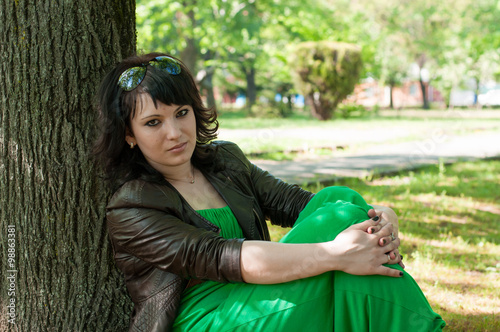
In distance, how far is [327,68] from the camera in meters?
17.7

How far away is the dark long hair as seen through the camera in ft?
6.42

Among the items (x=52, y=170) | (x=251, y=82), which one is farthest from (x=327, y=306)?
(x=251, y=82)

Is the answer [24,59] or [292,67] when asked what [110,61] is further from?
[292,67]

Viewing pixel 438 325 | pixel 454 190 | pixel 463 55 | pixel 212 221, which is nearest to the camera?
pixel 438 325

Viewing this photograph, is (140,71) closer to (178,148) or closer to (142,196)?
(178,148)

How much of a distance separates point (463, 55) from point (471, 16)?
288 centimetres

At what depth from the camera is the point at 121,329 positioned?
2.37 m

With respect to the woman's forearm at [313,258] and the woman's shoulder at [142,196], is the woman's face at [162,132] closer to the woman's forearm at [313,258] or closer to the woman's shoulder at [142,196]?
the woman's shoulder at [142,196]

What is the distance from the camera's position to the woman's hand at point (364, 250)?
1701mm

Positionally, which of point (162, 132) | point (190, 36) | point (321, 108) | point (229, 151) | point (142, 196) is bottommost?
point (142, 196)

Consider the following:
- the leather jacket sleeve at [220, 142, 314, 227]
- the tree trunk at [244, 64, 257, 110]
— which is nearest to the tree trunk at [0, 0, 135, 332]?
the leather jacket sleeve at [220, 142, 314, 227]

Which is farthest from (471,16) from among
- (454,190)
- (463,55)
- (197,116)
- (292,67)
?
(197,116)

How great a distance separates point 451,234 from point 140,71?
356 centimetres

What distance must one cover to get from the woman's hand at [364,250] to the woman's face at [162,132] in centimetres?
71
